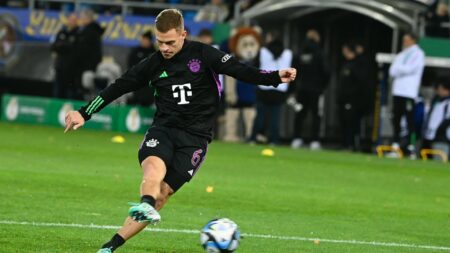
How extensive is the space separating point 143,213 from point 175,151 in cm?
131

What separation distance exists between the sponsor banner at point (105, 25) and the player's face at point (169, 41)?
17247 millimetres

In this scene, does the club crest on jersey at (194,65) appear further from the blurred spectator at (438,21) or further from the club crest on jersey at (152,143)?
the blurred spectator at (438,21)

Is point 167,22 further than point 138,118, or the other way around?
point 138,118

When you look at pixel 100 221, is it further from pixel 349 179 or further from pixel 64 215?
pixel 349 179

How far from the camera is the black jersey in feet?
33.5

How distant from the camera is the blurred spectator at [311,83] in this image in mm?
25578

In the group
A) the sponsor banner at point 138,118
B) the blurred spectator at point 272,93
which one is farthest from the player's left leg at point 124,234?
the sponsor banner at point 138,118

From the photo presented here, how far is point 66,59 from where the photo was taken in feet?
92.9

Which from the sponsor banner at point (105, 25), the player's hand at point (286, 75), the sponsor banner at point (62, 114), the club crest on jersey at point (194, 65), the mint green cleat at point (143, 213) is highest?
the club crest on jersey at point (194, 65)

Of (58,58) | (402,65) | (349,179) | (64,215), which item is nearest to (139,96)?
(58,58)

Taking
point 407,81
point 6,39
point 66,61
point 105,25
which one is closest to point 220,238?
point 407,81

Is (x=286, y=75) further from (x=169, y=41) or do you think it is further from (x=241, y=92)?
(x=241, y=92)

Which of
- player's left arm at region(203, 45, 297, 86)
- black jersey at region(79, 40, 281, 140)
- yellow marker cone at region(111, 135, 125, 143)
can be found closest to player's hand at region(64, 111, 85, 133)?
black jersey at region(79, 40, 281, 140)

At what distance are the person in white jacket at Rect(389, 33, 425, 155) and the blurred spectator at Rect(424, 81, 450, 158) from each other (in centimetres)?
37
